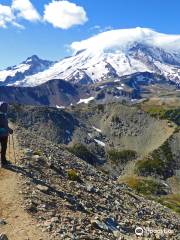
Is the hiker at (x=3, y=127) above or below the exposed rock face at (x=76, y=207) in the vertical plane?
above

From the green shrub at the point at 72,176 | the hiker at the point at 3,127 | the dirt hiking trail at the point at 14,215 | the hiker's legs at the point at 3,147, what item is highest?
the hiker at the point at 3,127

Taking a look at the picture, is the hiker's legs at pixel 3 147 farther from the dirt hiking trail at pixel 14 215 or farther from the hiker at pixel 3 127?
the dirt hiking trail at pixel 14 215

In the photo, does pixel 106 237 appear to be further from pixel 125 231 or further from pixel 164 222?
pixel 164 222

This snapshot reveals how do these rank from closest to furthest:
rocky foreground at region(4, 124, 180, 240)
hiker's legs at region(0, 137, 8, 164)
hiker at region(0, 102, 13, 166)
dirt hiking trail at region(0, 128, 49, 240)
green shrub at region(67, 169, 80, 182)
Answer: dirt hiking trail at region(0, 128, 49, 240) → rocky foreground at region(4, 124, 180, 240) → hiker at region(0, 102, 13, 166) → hiker's legs at region(0, 137, 8, 164) → green shrub at region(67, 169, 80, 182)

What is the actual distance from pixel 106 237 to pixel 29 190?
554 centimetres

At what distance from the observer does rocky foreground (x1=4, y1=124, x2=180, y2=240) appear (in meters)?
23.3

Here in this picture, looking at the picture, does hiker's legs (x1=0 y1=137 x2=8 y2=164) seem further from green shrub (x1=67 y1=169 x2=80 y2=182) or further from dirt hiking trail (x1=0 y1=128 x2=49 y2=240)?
green shrub (x1=67 y1=169 x2=80 y2=182)

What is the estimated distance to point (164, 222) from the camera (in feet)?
122

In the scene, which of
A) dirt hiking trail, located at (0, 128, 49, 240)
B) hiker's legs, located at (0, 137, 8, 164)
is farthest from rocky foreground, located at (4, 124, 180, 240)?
hiker's legs, located at (0, 137, 8, 164)

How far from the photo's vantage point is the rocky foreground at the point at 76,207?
23.3 metres

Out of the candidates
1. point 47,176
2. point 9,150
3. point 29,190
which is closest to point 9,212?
point 29,190

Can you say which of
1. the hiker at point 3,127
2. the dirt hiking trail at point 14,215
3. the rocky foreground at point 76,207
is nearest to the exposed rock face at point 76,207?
the rocky foreground at point 76,207

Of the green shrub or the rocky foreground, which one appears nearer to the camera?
the rocky foreground

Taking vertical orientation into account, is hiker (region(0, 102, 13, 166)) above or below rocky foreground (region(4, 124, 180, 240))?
above
